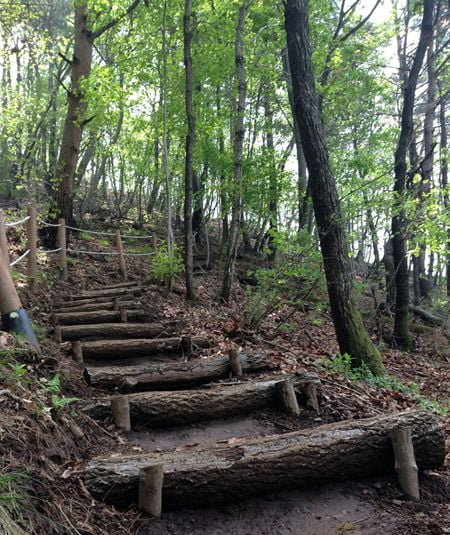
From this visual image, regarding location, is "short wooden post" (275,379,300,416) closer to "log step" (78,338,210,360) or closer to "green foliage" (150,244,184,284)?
"log step" (78,338,210,360)

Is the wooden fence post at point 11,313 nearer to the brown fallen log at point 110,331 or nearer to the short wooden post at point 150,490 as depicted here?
the brown fallen log at point 110,331

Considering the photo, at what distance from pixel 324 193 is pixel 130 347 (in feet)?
11.1

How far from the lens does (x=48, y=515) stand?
2178mm

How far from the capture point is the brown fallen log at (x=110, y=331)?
590 centimetres

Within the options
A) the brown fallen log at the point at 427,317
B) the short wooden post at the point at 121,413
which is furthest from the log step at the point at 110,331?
the brown fallen log at the point at 427,317

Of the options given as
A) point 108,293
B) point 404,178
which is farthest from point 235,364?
point 404,178

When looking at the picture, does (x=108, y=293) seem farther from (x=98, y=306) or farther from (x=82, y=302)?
(x=98, y=306)

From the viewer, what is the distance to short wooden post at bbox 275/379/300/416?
160 inches

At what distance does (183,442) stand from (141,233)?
46.7 feet

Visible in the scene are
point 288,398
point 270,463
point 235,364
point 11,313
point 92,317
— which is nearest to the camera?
point 270,463

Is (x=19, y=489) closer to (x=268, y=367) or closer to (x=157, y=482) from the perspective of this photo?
(x=157, y=482)

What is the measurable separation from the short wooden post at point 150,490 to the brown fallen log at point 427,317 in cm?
1130

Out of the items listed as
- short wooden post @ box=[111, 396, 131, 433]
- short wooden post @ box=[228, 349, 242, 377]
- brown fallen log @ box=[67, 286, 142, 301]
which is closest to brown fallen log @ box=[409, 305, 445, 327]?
brown fallen log @ box=[67, 286, 142, 301]

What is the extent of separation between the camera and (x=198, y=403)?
157 inches
